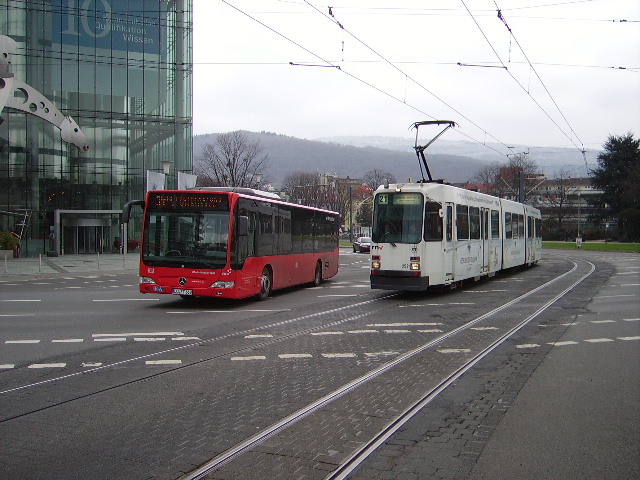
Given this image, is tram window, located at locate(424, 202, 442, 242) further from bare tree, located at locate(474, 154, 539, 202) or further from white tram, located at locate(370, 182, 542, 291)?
bare tree, located at locate(474, 154, 539, 202)

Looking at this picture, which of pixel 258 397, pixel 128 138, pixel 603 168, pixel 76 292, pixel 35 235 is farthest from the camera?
pixel 603 168

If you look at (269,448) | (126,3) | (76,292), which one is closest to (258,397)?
(269,448)

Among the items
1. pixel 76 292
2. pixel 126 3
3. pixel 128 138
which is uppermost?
pixel 126 3

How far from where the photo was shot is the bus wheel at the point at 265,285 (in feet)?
57.4

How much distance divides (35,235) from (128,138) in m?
9.88

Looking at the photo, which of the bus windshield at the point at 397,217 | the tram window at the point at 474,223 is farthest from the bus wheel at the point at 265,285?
the tram window at the point at 474,223

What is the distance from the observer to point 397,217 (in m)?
18.1

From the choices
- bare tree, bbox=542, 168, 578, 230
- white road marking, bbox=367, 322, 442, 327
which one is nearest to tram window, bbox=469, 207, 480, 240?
white road marking, bbox=367, 322, 442, 327

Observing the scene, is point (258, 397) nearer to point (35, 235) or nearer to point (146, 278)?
point (146, 278)

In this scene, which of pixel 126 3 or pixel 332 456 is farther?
pixel 126 3

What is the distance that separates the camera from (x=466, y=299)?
59.5ft

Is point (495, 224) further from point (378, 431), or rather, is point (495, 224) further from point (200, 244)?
point (378, 431)

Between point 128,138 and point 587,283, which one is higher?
point 128,138

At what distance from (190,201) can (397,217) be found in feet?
18.7
